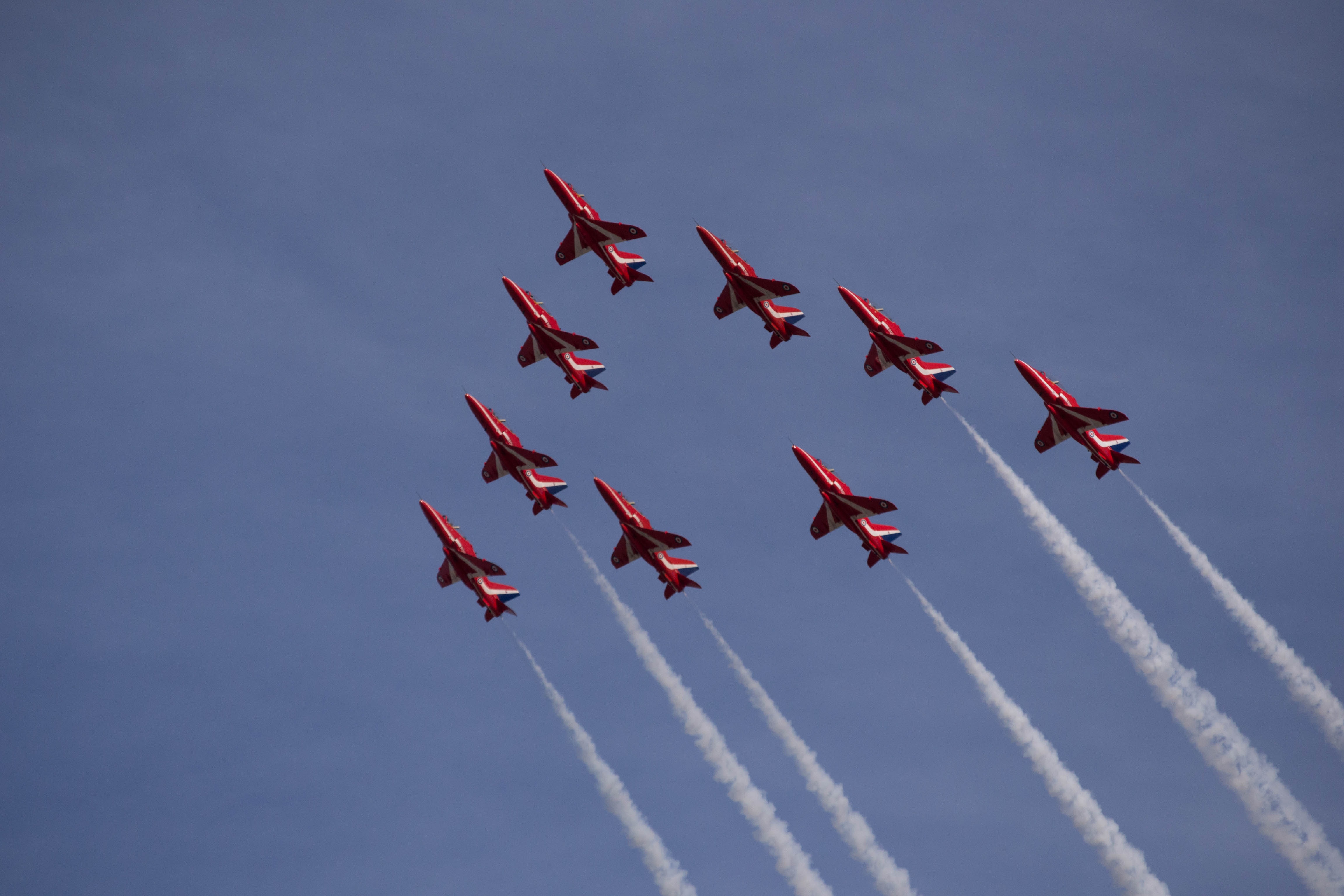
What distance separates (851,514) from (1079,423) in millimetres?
18910

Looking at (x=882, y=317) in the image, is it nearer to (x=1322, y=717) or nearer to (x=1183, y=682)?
(x=1183, y=682)

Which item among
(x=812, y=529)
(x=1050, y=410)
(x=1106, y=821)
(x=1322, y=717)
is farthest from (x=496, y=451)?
(x=1322, y=717)

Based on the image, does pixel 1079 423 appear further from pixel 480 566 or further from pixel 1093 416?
pixel 480 566

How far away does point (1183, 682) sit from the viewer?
3863 inches

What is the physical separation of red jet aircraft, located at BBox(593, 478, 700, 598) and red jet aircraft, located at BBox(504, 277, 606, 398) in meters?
9.12

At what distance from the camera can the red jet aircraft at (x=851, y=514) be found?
97188 millimetres

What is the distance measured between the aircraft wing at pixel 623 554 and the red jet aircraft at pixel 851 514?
14.8m

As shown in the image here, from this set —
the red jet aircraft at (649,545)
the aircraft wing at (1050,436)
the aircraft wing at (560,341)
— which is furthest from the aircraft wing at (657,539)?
the aircraft wing at (1050,436)

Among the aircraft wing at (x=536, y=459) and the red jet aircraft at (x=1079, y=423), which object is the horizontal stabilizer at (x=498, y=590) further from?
the red jet aircraft at (x=1079, y=423)

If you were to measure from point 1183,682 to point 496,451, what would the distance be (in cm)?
5621

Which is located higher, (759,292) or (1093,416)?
(759,292)

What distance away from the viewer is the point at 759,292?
99.8m

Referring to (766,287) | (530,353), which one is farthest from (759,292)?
(530,353)

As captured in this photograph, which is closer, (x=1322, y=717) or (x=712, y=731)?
(x=1322, y=717)
